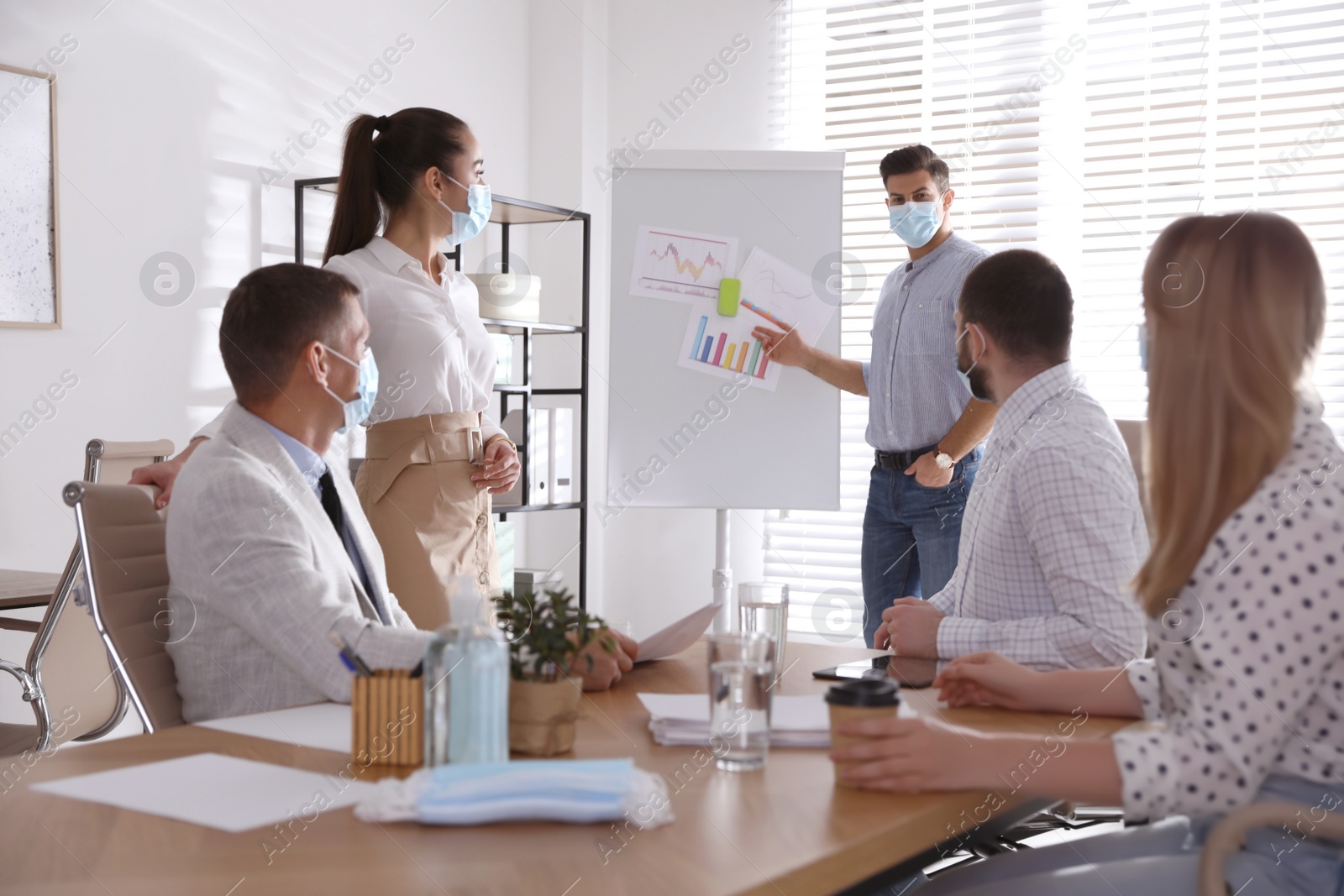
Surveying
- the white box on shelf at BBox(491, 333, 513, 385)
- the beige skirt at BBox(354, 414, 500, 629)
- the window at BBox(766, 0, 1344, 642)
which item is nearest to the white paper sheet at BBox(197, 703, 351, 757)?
the beige skirt at BBox(354, 414, 500, 629)

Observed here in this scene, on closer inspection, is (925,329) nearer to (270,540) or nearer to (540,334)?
(540,334)

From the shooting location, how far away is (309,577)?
133 centimetres

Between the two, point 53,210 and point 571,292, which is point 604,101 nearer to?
point 571,292

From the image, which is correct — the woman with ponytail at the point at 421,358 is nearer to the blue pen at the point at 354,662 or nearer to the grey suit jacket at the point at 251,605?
the grey suit jacket at the point at 251,605

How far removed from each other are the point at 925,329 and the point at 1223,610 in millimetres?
2135

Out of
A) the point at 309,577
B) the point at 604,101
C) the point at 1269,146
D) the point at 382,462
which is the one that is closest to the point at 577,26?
the point at 604,101

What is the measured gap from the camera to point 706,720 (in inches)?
47.6

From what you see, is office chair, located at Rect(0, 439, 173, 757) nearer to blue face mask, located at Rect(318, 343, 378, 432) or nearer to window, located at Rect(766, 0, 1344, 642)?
blue face mask, located at Rect(318, 343, 378, 432)

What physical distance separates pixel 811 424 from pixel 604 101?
2071 mm

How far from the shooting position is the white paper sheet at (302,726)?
1150mm

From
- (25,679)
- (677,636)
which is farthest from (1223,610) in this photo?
(25,679)


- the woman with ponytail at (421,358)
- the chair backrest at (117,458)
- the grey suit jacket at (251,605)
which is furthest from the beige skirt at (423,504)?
the grey suit jacket at (251,605)

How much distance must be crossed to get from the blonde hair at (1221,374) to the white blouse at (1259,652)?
21mm

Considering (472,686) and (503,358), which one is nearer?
(472,686)
